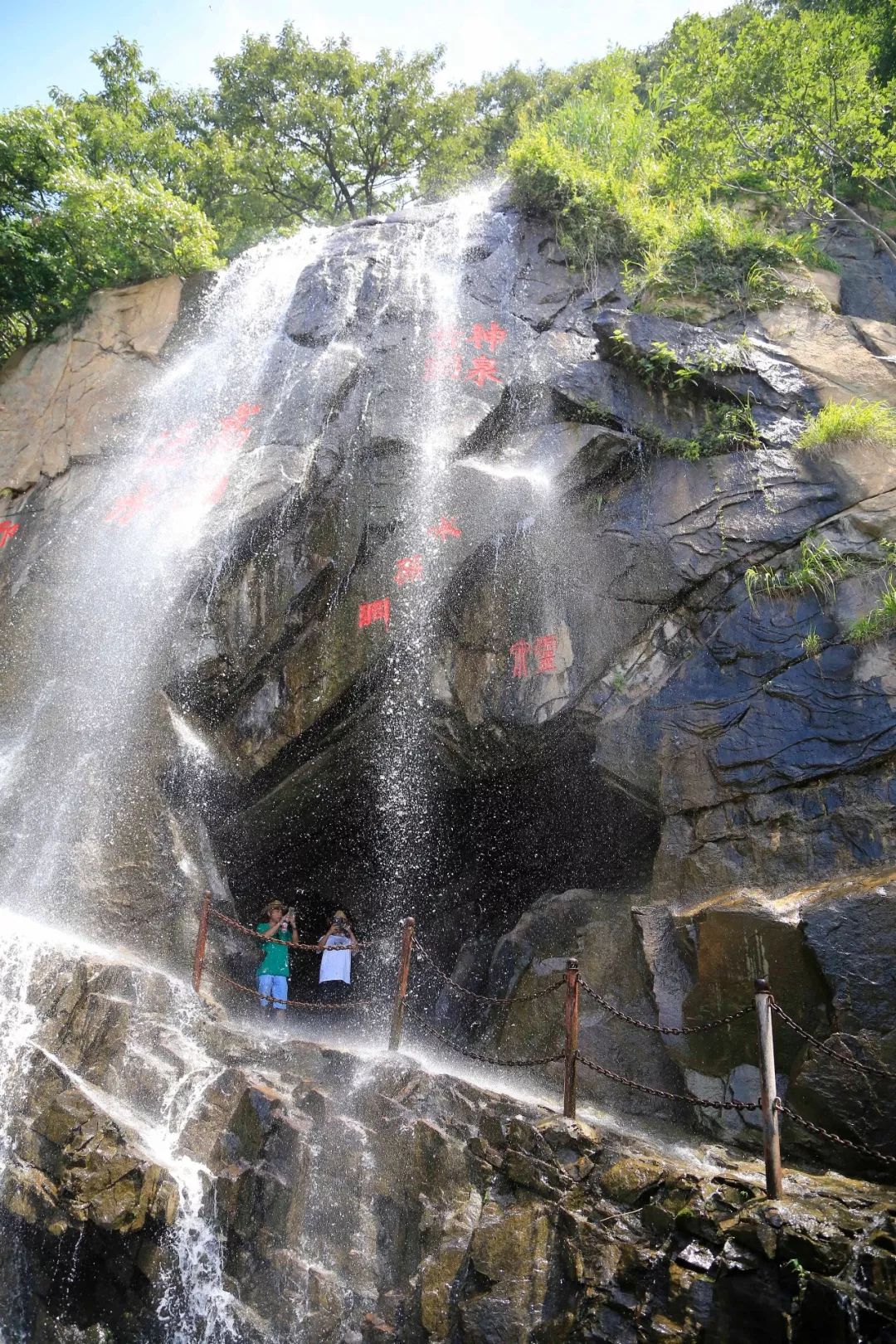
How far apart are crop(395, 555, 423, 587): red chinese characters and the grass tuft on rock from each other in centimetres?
427

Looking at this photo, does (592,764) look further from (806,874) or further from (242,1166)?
(242,1166)

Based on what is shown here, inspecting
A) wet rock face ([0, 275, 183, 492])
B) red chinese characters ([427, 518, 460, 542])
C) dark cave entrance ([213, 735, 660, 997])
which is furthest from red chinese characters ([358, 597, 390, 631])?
wet rock face ([0, 275, 183, 492])

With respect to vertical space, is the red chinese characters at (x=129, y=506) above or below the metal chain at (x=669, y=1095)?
above

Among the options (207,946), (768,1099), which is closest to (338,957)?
(207,946)

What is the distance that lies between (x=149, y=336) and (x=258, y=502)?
531 centimetres

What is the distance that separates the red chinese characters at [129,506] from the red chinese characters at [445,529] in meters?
4.17

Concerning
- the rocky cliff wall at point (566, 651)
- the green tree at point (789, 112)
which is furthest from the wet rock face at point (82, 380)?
the green tree at point (789, 112)

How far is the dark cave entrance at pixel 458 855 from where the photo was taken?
898cm

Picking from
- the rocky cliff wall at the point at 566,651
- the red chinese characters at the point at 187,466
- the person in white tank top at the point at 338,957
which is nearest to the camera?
the rocky cliff wall at the point at 566,651

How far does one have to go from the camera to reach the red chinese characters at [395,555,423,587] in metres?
9.75

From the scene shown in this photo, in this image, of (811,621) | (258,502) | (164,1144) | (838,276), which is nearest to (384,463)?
(258,502)

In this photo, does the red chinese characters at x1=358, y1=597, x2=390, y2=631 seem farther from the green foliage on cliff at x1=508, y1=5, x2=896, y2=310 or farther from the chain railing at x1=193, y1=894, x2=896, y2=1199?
the green foliage on cliff at x1=508, y1=5, x2=896, y2=310

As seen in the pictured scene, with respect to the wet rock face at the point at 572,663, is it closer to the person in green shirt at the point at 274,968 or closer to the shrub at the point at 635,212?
the shrub at the point at 635,212

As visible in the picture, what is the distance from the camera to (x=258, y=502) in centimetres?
1010
